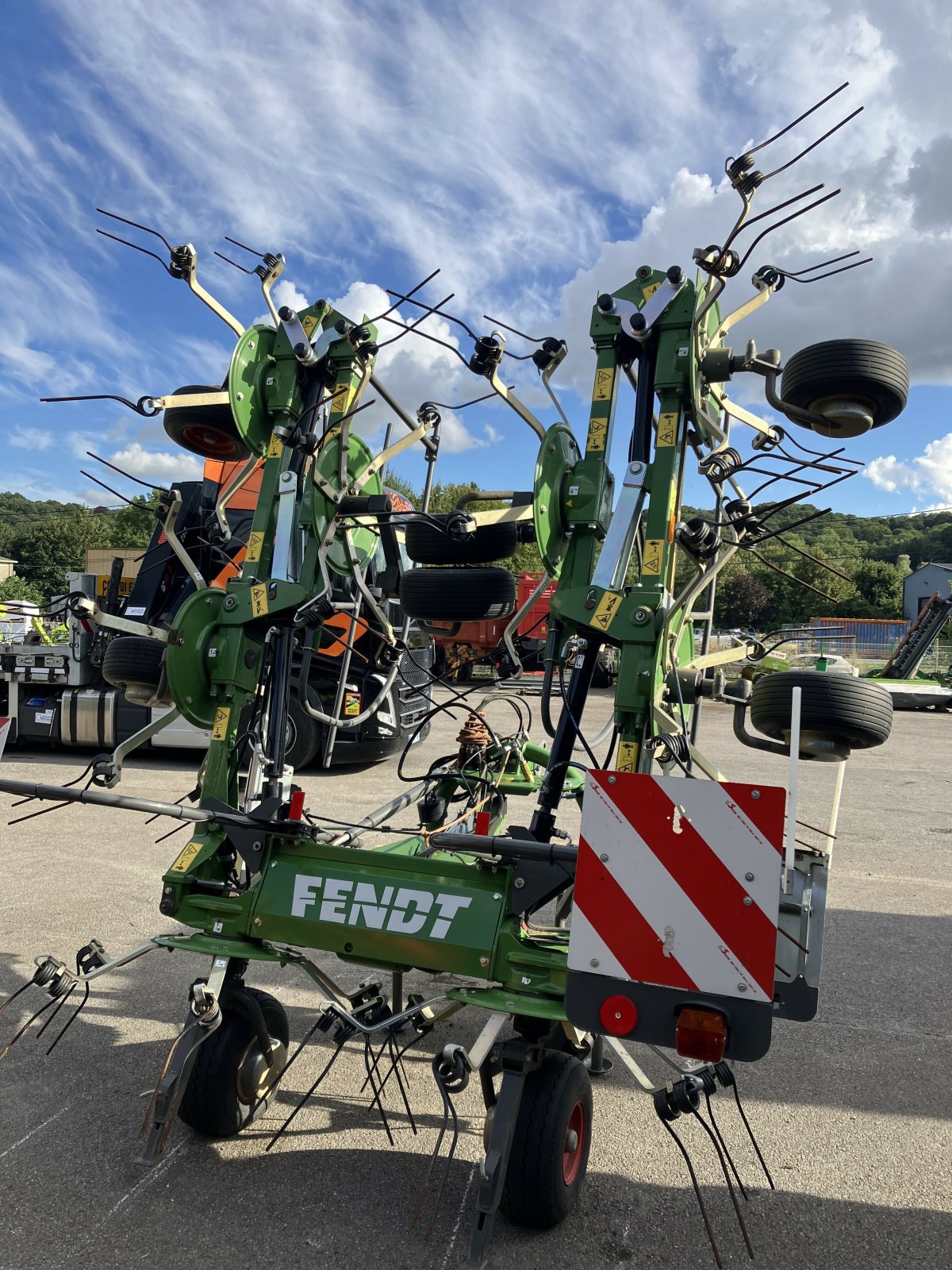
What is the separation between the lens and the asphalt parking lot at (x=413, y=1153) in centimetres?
238

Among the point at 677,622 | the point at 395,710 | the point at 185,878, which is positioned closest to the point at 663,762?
the point at 677,622

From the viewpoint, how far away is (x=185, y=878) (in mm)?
3062

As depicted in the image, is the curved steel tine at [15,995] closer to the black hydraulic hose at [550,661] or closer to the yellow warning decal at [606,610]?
the black hydraulic hose at [550,661]

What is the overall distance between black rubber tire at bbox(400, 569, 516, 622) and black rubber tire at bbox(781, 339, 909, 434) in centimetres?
131

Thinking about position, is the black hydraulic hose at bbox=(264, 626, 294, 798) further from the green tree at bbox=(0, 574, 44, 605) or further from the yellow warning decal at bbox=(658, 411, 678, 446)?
the green tree at bbox=(0, 574, 44, 605)

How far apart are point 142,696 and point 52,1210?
5.93 ft

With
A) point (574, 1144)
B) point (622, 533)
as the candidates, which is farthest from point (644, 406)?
point (574, 1144)

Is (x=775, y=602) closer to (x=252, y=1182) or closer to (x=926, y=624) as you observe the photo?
(x=926, y=624)

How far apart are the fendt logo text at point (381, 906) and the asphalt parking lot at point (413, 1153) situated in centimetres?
74

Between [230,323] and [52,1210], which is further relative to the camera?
[230,323]

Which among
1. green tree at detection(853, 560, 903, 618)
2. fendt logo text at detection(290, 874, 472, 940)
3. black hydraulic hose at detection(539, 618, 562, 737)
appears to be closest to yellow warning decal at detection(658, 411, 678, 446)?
black hydraulic hose at detection(539, 618, 562, 737)

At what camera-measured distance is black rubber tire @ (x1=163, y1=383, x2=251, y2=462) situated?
410 cm

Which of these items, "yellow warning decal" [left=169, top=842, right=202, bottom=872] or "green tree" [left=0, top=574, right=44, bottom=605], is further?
"green tree" [left=0, top=574, right=44, bottom=605]

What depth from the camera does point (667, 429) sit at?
3.39 m
